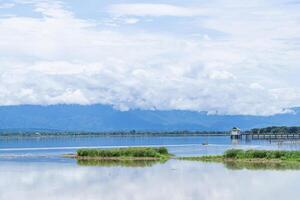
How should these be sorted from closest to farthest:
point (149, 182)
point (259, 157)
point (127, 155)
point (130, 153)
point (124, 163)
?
point (149, 182), point (124, 163), point (259, 157), point (127, 155), point (130, 153)

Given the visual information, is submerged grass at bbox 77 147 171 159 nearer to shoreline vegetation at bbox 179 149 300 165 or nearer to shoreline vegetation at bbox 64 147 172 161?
shoreline vegetation at bbox 64 147 172 161

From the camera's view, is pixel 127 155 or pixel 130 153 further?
pixel 130 153

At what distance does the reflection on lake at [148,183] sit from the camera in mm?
41938

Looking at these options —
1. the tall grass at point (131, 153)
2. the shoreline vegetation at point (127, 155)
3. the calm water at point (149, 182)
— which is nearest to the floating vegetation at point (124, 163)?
the calm water at point (149, 182)

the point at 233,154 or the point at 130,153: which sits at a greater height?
the point at 233,154

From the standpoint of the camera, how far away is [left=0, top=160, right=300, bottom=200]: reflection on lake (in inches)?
1651

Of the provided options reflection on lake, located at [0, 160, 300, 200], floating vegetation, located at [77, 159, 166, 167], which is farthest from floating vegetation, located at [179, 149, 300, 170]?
floating vegetation, located at [77, 159, 166, 167]

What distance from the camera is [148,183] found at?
49.3 metres

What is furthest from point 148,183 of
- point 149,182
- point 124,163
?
point 124,163

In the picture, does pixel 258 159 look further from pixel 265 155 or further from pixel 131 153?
pixel 131 153

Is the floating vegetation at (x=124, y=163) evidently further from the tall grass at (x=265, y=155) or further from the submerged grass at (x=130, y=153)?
the tall grass at (x=265, y=155)

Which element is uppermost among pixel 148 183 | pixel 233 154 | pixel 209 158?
pixel 233 154

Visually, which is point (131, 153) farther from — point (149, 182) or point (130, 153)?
point (149, 182)

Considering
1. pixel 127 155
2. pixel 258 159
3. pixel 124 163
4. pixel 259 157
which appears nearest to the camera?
pixel 258 159
